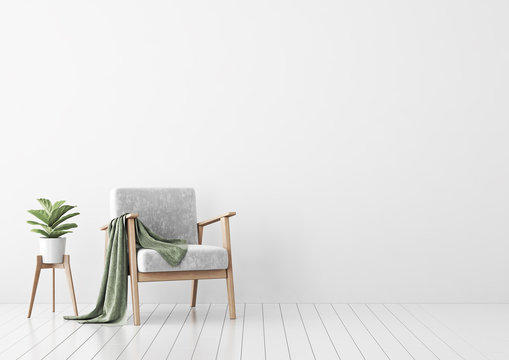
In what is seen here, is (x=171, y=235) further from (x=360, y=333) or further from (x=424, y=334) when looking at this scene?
(x=424, y=334)

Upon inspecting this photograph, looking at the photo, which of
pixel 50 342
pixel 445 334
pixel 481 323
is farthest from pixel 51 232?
pixel 481 323

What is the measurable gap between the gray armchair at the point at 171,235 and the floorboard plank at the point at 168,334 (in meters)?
0.18

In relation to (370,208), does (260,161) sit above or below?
above

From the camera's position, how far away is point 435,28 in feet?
15.1

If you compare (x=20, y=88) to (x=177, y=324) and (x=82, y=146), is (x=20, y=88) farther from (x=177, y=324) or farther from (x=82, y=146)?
(x=177, y=324)

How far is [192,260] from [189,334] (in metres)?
0.46

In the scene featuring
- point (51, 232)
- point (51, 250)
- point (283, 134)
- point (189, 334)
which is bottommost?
point (189, 334)

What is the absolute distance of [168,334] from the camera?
134 inches

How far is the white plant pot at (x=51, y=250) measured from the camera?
13.2ft

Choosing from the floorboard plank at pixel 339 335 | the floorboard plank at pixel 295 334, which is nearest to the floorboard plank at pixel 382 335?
the floorboard plank at pixel 339 335

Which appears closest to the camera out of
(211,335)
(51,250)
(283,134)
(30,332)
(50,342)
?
(50,342)

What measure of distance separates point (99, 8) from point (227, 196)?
65.6 inches

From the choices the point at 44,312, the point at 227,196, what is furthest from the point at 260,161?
the point at 44,312

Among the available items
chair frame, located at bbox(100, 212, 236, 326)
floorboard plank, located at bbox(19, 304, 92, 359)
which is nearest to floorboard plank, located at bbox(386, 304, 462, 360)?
chair frame, located at bbox(100, 212, 236, 326)
